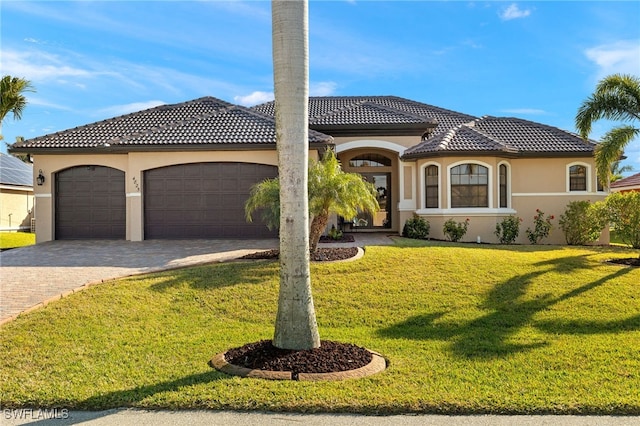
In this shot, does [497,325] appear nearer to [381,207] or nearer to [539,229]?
[539,229]

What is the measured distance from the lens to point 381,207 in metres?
22.4

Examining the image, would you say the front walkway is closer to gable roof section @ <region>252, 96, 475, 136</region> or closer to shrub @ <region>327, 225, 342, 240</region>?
shrub @ <region>327, 225, 342, 240</region>

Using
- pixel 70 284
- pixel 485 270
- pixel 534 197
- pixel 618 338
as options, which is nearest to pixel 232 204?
pixel 70 284

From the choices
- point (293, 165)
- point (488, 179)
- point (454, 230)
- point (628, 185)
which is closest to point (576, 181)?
point (488, 179)

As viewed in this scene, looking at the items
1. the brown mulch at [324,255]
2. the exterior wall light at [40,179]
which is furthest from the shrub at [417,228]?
the exterior wall light at [40,179]

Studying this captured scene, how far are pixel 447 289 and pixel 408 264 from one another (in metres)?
1.64

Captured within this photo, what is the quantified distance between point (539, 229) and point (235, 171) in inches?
434

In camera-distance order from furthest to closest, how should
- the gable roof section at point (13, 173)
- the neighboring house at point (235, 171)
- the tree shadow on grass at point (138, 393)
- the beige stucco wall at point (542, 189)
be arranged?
the gable roof section at point (13, 173)
the beige stucco wall at point (542, 189)
the neighboring house at point (235, 171)
the tree shadow on grass at point (138, 393)

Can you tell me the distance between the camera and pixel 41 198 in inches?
758

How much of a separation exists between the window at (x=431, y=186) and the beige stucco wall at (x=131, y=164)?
4425 mm

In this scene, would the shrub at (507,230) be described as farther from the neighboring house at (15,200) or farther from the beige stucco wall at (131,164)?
the neighboring house at (15,200)

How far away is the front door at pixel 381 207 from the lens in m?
22.2

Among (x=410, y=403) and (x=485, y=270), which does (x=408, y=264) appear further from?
(x=410, y=403)

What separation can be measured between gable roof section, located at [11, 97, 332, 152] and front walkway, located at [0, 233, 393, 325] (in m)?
3.23
